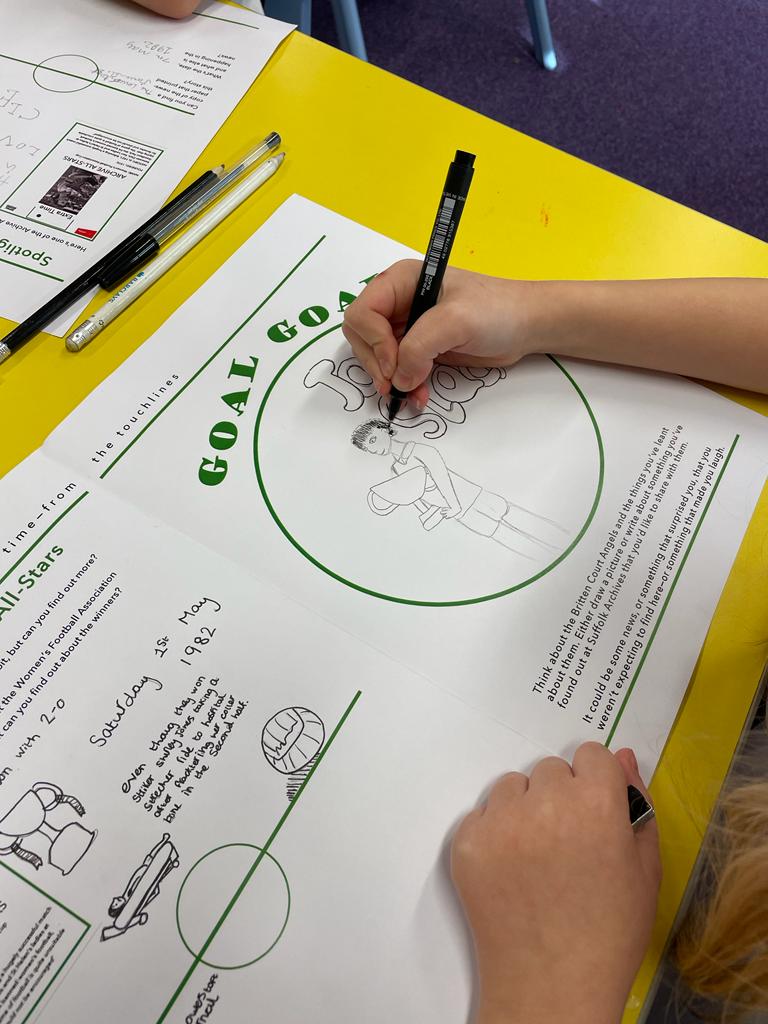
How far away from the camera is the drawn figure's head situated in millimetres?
538

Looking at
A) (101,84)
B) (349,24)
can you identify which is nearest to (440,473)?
(101,84)

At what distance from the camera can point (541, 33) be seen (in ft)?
5.18

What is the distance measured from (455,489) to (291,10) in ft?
2.49

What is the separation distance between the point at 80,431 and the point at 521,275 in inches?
13.7

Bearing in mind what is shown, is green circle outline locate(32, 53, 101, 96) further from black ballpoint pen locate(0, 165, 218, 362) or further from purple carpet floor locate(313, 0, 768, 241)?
purple carpet floor locate(313, 0, 768, 241)

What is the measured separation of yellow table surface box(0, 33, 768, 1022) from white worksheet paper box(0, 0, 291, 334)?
0.03 m

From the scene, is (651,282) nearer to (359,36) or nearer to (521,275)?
(521,275)

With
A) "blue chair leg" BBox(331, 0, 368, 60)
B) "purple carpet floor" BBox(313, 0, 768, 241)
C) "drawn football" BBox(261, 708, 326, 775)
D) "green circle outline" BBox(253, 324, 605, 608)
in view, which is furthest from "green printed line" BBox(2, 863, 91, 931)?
"purple carpet floor" BBox(313, 0, 768, 241)

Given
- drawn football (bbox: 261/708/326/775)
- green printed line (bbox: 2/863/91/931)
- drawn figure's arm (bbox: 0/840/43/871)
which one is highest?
drawn football (bbox: 261/708/326/775)

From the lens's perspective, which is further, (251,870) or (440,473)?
(440,473)

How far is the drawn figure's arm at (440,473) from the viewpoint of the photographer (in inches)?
20.2

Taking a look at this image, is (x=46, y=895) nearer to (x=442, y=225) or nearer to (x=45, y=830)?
(x=45, y=830)

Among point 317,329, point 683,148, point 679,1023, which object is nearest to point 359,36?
point 683,148

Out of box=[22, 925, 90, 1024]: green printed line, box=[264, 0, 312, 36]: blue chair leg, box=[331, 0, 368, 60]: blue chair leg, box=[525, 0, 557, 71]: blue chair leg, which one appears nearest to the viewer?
box=[22, 925, 90, 1024]: green printed line
